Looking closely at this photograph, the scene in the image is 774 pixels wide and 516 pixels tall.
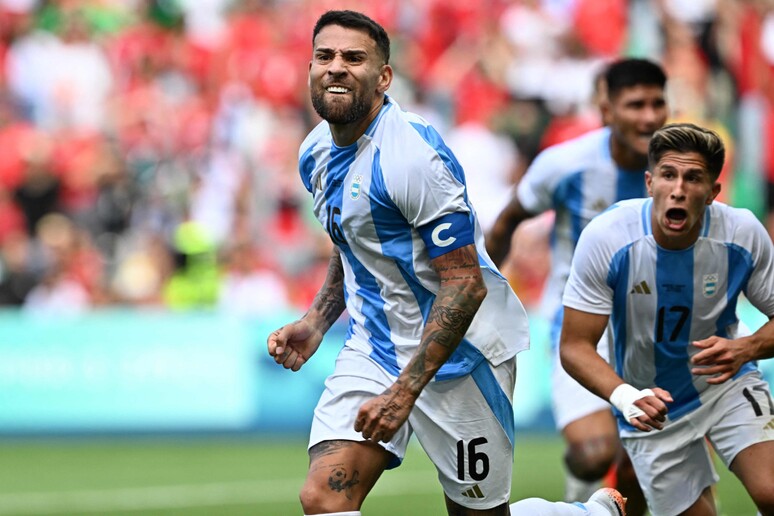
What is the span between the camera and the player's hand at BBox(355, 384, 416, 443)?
208 inches

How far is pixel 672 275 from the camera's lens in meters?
6.25

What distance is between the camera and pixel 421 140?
561 centimetres

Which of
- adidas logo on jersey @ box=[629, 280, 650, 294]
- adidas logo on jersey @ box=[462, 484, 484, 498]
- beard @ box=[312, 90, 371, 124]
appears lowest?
adidas logo on jersey @ box=[462, 484, 484, 498]

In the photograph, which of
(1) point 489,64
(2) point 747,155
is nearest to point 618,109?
(2) point 747,155

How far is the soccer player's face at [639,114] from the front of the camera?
7.74 meters

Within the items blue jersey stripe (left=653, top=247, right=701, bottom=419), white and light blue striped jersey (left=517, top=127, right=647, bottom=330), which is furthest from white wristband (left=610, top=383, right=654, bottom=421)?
white and light blue striped jersey (left=517, top=127, right=647, bottom=330)

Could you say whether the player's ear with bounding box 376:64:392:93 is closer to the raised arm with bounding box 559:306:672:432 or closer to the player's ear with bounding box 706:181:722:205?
the raised arm with bounding box 559:306:672:432

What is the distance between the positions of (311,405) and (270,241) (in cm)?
243

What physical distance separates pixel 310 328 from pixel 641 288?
151 centimetres

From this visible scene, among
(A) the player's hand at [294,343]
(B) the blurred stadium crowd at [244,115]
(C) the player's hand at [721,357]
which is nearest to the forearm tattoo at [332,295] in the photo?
(A) the player's hand at [294,343]

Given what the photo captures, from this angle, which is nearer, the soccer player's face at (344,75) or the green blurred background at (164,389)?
the soccer player's face at (344,75)

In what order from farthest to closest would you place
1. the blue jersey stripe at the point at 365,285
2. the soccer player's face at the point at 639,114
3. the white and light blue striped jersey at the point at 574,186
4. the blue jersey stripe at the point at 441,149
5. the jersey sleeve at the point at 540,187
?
the jersey sleeve at the point at 540,187
the white and light blue striped jersey at the point at 574,186
the soccer player's face at the point at 639,114
the blue jersey stripe at the point at 365,285
the blue jersey stripe at the point at 441,149

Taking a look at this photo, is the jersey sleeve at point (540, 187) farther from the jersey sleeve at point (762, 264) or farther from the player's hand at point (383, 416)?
the player's hand at point (383, 416)

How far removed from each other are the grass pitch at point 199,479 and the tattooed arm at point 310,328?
3.62m
